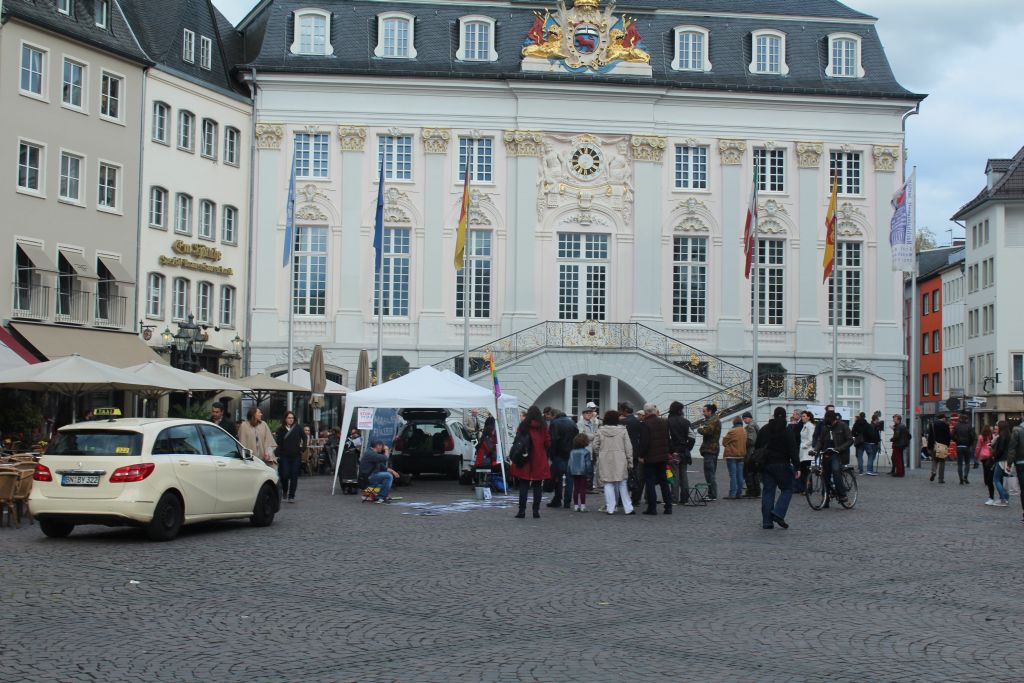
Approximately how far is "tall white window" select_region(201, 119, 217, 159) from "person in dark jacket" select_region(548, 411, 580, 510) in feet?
80.6

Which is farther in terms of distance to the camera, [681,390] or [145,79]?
[681,390]

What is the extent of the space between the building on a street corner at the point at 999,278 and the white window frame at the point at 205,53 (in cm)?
4099

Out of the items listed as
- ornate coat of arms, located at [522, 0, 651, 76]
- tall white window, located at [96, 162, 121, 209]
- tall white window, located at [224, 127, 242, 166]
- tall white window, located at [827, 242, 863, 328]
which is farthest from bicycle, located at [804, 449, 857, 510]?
tall white window, located at [224, 127, 242, 166]

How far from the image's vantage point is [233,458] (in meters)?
18.3

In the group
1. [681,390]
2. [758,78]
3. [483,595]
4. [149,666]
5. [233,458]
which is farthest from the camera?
[758,78]

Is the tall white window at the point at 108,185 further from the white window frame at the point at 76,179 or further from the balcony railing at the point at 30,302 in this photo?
the balcony railing at the point at 30,302

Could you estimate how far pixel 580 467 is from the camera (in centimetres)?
2222

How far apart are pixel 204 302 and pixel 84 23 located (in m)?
9.70

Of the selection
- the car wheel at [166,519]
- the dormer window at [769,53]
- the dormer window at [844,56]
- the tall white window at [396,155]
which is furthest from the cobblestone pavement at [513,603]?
the dormer window at [844,56]

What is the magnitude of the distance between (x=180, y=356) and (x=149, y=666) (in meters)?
32.7

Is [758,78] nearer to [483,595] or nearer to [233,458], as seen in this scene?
[233,458]

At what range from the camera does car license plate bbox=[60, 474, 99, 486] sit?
16.3m

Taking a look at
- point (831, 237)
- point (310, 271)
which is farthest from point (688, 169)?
point (310, 271)

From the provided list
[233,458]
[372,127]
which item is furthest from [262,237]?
[233,458]
